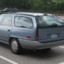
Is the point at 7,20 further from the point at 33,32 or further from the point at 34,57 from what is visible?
the point at 34,57

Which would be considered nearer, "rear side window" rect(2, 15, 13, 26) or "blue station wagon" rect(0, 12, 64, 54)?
"blue station wagon" rect(0, 12, 64, 54)

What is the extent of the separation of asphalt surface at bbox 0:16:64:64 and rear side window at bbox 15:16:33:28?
113cm

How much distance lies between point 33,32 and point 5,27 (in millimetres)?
1808

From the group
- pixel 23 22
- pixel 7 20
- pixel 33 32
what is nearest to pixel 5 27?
pixel 7 20

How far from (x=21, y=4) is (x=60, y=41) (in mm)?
87801

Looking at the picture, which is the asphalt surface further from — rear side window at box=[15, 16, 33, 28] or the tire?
rear side window at box=[15, 16, 33, 28]

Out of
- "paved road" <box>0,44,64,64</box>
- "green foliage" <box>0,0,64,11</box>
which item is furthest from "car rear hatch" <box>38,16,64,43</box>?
"green foliage" <box>0,0,64,11</box>

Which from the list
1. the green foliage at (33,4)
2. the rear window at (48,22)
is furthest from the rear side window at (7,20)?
the green foliage at (33,4)

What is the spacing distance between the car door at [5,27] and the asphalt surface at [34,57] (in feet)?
1.88

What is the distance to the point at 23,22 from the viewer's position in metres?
7.07

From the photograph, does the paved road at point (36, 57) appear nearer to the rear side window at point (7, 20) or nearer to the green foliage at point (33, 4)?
the rear side window at point (7, 20)

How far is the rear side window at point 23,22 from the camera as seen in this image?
22.3 ft

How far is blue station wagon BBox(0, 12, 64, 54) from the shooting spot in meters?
6.48

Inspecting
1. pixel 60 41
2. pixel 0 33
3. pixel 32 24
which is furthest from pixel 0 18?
pixel 60 41
